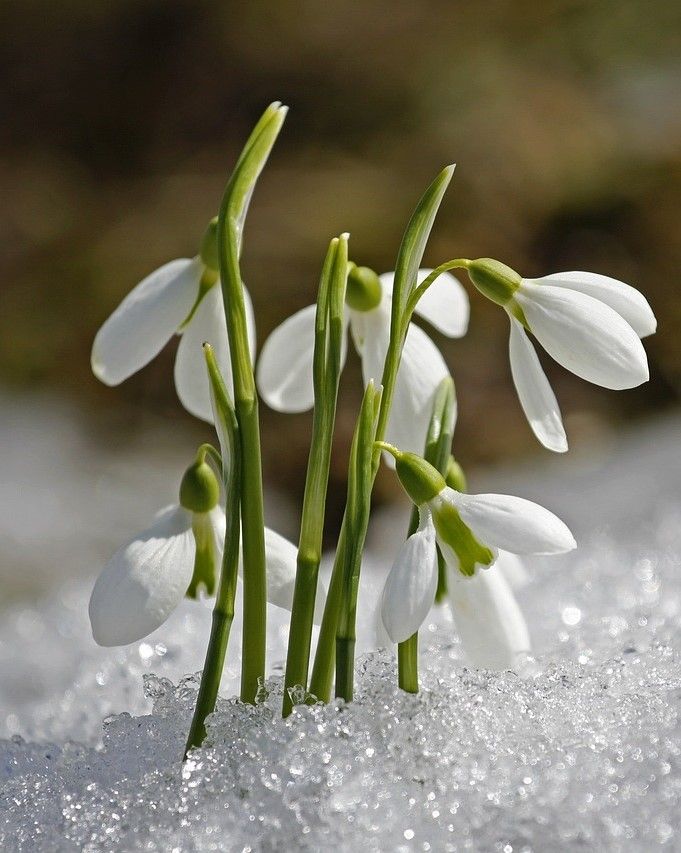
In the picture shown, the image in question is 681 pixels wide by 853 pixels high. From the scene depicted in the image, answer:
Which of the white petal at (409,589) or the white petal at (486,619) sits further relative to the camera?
the white petal at (486,619)

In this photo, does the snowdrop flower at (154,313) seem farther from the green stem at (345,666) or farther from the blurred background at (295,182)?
the blurred background at (295,182)

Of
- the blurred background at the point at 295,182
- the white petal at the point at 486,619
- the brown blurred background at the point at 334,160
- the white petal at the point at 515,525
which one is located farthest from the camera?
the brown blurred background at the point at 334,160

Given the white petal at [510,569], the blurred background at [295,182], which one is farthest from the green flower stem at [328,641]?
the blurred background at [295,182]

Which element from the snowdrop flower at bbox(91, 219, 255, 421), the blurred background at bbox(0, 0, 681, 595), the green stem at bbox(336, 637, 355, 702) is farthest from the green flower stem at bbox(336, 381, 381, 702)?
the blurred background at bbox(0, 0, 681, 595)

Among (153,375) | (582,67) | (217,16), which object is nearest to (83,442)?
(153,375)

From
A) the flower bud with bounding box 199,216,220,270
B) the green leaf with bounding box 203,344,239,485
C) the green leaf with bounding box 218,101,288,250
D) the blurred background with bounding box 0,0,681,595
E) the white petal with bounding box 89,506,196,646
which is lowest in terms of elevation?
the blurred background with bounding box 0,0,681,595

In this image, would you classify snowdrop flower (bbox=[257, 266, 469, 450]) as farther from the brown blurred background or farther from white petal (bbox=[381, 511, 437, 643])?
the brown blurred background
